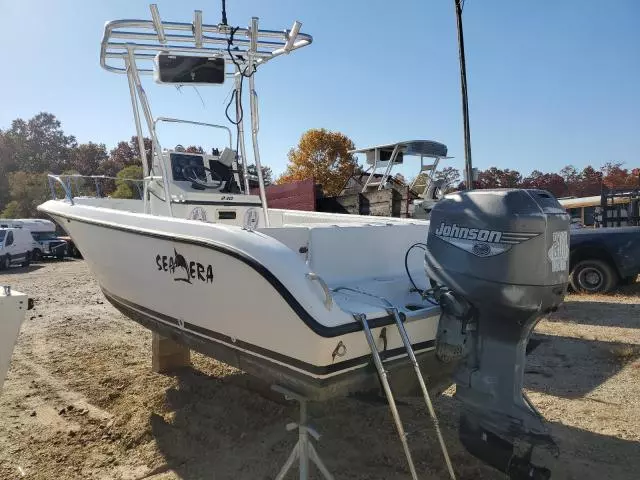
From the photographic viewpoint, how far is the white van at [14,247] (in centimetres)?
1559

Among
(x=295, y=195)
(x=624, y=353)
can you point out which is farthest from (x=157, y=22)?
(x=295, y=195)

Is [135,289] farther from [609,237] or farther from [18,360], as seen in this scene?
[609,237]

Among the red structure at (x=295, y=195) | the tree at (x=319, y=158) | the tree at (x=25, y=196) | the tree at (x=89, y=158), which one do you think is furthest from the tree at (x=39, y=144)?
the red structure at (x=295, y=195)

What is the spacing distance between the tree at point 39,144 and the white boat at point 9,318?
182ft

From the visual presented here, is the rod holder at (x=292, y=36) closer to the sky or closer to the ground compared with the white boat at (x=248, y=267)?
closer to the sky

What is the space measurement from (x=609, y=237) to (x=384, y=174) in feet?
13.0

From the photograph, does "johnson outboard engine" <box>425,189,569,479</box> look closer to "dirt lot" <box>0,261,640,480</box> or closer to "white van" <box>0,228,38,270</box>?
"dirt lot" <box>0,261,640,480</box>

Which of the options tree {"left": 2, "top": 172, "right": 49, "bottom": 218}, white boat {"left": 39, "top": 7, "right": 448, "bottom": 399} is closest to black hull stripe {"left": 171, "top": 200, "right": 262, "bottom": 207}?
white boat {"left": 39, "top": 7, "right": 448, "bottom": 399}

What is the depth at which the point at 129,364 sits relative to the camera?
491 cm

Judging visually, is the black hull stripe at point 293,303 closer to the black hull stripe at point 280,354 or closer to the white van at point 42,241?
the black hull stripe at point 280,354

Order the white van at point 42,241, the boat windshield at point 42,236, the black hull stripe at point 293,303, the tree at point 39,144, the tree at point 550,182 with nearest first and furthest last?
the black hull stripe at point 293,303 → the white van at point 42,241 → the boat windshield at point 42,236 → the tree at point 550,182 → the tree at point 39,144

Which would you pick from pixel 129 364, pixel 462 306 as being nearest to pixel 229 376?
pixel 129 364

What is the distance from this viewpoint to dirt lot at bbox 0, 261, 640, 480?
2.96 m

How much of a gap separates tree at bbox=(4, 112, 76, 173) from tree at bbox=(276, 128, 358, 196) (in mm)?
30393
